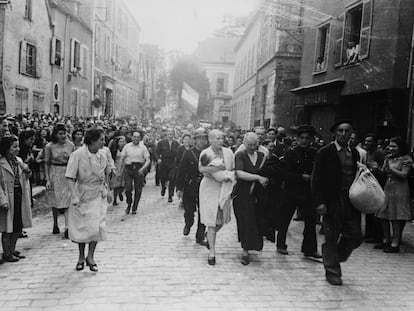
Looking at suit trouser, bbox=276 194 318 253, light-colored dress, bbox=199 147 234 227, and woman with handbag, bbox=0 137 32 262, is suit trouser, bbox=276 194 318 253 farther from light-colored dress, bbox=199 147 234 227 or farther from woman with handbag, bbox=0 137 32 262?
woman with handbag, bbox=0 137 32 262

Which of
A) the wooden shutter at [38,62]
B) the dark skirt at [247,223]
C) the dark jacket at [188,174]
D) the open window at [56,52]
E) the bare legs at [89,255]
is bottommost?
the bare legs at [89,255]

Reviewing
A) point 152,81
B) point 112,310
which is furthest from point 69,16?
point 152,81

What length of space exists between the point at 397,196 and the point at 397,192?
0.08 meters

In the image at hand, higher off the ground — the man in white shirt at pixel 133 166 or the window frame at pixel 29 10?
the window frame at pixel 29 10

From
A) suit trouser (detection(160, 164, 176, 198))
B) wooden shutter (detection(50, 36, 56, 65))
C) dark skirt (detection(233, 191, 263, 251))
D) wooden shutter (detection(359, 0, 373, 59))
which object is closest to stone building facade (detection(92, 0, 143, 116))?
wooden shutter (detection(50, 36, 56, 65))

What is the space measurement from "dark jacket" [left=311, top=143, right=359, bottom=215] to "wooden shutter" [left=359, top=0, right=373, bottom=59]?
828 centimetres

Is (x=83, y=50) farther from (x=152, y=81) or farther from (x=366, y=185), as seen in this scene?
(x=152, y=81)

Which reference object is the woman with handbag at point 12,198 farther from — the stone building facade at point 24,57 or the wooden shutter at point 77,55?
the wooden shutter at point 77,55

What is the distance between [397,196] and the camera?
7.35 metres

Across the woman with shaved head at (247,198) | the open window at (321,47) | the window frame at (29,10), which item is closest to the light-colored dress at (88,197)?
the woman with shaved head at (247,198)

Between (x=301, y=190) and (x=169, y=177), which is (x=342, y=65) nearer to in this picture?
(x=169, y=177)

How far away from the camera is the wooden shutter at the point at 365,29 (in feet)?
42.0

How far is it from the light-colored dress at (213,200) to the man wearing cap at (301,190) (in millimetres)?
1013

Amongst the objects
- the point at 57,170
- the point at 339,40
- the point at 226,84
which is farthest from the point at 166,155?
the point at 226,84
